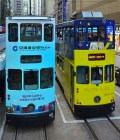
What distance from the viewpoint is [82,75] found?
1143 centimetres

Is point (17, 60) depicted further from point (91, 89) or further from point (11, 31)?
point (91, 89)

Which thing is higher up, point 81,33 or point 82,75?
point 81,33

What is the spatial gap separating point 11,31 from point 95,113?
4.84 metres

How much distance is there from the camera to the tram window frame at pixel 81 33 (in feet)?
37.2

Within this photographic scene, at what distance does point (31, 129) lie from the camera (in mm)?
10406

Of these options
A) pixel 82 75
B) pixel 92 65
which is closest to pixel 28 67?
pixel 82 75

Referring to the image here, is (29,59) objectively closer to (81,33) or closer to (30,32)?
(30,32)

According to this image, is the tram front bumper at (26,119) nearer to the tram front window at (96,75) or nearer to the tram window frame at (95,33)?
the tram front window at (96,75)

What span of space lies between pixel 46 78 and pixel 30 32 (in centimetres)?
173

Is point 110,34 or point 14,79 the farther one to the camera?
point 110,34

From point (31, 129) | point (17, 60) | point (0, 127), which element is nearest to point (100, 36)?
point (17, 60)

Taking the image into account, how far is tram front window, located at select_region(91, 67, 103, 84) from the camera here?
1133 centimetres

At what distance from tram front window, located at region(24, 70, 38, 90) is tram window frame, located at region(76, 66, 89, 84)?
2.26 metres

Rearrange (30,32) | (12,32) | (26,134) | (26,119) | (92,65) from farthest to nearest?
(92,65) → (26,134) → (26,119) → (30,32) → (12,32)
